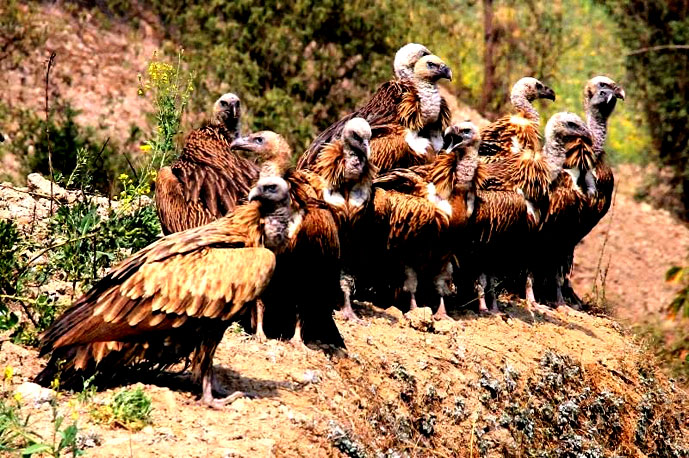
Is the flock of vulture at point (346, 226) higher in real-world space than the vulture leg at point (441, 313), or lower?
higher

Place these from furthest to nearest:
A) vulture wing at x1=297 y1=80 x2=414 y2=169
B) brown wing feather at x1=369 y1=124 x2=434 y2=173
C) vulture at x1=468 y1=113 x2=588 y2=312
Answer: vulture wing at x1=297 y1=80 x2=414 y2=169 < brown wing feather at x1=369 y1=124 x2=434 y2=173 < vulture at x1=468 y1=113 x2=588 y2=312

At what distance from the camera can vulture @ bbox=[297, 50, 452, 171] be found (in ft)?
34.4

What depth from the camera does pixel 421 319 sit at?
379 inches

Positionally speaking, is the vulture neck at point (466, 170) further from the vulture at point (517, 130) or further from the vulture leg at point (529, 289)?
the vulture leg at point (529, 289)

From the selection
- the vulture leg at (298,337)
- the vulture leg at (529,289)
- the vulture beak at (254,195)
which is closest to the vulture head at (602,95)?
the vulture leg at (529,289)

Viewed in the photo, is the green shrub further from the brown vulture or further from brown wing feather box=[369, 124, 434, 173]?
brown wing feather box=[369, 124, 434, 173]

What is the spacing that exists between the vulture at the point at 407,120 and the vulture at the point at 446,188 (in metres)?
0.50

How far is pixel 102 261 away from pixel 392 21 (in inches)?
397

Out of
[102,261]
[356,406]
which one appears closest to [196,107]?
[102,261]

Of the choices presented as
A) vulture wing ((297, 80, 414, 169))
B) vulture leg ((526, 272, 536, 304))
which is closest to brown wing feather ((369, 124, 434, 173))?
vulture wing ((297, 80, 414, 169))

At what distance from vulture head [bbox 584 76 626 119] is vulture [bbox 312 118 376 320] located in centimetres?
329

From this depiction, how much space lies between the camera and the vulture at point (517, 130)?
11.2 m

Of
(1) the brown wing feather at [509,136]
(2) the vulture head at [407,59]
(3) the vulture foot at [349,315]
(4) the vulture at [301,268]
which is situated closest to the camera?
(4) the vulture at [301,268]

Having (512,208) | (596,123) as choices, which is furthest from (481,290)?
(596,123)
